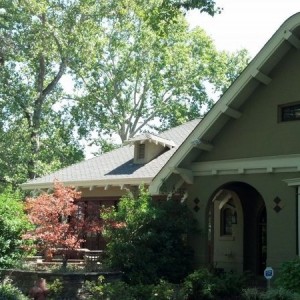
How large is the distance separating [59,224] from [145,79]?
28551 mm

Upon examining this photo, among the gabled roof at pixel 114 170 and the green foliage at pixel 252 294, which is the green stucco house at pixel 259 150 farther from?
the gabled roof at pixel 114 170

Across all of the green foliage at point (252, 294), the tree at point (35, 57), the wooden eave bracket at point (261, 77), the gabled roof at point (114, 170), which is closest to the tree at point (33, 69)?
the tree at point (35, 57)

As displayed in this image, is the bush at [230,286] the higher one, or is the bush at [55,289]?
the bush at [230,286]

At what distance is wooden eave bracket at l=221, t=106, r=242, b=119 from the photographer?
1584 cm

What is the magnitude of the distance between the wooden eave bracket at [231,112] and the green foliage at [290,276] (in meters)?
4.80

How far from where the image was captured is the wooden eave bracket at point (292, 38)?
14.8 m

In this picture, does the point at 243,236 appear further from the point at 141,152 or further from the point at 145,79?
the point at 145,79

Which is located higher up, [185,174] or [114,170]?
[114,170]

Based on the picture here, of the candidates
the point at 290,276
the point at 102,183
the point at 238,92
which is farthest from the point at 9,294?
the point at 102,183

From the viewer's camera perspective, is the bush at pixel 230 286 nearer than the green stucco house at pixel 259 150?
Yes

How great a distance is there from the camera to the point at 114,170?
22516mm

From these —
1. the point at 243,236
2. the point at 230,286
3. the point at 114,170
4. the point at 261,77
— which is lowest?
the point at 230,286

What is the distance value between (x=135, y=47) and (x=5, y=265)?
2637 centimetres

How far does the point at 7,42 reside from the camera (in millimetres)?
31531
